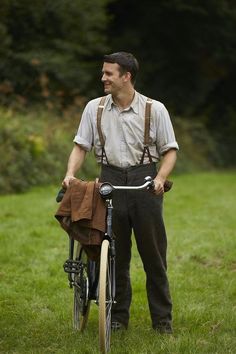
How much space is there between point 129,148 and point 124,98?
37 centimetres

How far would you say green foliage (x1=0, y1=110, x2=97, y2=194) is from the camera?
14.6 m

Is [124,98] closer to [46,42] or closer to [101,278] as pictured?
[101,278]

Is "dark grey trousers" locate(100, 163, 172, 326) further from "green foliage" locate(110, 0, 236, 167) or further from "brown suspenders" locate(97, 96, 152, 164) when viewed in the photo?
"green foliage" locate(110, 0, 236, 167)

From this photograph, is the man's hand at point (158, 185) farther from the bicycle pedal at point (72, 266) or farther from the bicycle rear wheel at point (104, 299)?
the bicycle pedal at point (72, 266)

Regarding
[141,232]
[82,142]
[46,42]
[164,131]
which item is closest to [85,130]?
[82,142]

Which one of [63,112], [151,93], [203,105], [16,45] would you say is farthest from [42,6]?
[203,105]

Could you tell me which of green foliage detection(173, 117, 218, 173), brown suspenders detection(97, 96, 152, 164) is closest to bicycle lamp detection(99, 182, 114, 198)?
brown suspenders detection(97, 96, 152, 164)

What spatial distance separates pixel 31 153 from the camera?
15516mm

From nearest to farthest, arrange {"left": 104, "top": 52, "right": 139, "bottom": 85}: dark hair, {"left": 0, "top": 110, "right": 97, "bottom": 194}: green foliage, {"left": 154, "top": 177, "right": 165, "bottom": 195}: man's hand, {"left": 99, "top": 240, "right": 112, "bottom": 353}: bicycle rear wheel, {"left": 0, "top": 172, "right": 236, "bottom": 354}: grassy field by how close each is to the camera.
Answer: {"left": 99, "top": 240, "right": 112, "bottom": 353}: bicycle rear wheel < {"left": 154, "top": 177, "right": 165, "bottom": 195}: man's hand < {"left": 104, "top": 52, "right": 139, "bottom": 85}: dark hair < {"left": 0, "top": 172, "right": 236, "bottom": 354}: grassy field < {"left": 0, "top": 110, "right": 97, "bottom": 194}: green foliage

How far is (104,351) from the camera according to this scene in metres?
5.06

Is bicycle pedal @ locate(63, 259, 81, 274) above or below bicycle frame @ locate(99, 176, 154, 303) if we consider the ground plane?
below

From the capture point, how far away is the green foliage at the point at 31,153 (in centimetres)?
1460

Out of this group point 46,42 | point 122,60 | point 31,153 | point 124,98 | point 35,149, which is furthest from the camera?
point 46,42

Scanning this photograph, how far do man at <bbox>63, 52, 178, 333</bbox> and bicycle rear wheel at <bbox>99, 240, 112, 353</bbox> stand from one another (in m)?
0.44
